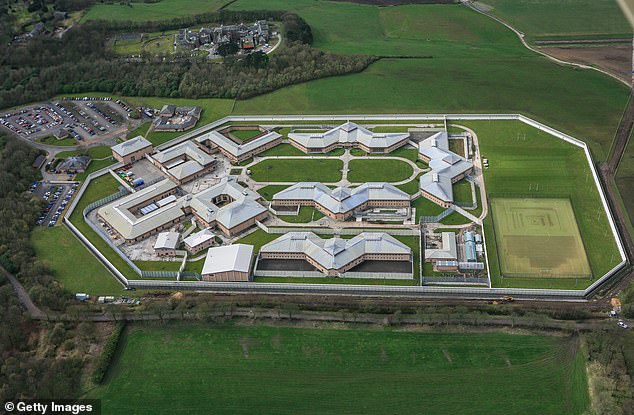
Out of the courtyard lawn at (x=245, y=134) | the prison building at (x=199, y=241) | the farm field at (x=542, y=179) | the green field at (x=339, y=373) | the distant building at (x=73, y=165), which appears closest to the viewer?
the green field at (x=339, y=373)

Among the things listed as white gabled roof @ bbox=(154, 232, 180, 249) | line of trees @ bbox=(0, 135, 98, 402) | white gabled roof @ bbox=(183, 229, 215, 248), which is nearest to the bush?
line of trees @ bbox=(0, 135, 98, 402)

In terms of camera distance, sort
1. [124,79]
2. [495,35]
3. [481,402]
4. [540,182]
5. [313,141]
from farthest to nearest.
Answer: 1. [495,35]
2. [124,79]
3. [313,141]
4. [540,182]
5. [481,402]

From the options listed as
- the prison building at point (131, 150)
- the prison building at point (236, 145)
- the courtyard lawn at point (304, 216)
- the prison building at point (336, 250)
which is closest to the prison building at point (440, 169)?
the prison building at point (336, 250)

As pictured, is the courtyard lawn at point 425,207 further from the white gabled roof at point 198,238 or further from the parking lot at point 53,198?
the parking lot at point 53,198

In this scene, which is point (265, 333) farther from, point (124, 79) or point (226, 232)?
point (124, 79)

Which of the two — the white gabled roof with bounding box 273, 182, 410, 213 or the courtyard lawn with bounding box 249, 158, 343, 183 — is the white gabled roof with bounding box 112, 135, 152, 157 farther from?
the white gabled roof with bounding box 273, 182, 410, 213

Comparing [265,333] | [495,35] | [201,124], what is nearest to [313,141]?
[201,124]

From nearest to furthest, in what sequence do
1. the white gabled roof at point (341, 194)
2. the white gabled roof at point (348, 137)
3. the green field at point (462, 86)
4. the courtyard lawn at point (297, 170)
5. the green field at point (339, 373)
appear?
1. the green field at point (339, 373)
2. the white gabled roof at point (341, 194)
3. the courtyard lawn at point (297, 170)
4. the white gabled roof at point (348, 137)
5. the green field at point (462, 86)
